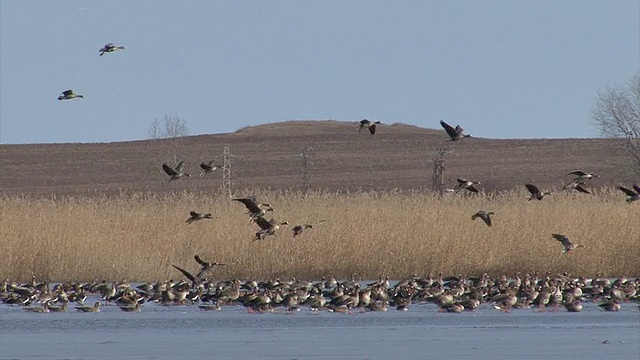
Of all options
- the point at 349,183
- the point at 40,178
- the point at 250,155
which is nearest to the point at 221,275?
the point at 349,183

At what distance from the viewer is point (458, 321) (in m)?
14.8

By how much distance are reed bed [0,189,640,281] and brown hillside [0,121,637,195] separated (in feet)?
130

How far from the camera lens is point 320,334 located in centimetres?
1360

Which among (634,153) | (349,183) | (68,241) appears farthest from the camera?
(349,183)

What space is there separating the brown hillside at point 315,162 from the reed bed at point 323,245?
3959 centimetres

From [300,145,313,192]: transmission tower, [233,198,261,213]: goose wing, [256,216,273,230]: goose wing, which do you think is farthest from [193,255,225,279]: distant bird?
[300,145,313,192]: transmission tower

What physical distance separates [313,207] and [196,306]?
220 inches

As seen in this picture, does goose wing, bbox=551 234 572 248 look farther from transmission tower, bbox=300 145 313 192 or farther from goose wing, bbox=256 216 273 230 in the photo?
transmission tower, bbox=300 145 313 192

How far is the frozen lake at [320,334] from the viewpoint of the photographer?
12.0 metres

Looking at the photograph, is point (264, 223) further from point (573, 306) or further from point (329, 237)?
point (573, 306)

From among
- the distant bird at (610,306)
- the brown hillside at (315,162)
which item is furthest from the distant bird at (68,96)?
the brown hillside at (315,162)

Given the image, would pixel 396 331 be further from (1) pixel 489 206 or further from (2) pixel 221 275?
(1) pixel 489 206

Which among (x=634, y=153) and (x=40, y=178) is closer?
(x=634, y=153)

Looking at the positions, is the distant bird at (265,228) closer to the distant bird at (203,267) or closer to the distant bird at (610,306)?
the distant bird at (203,267)
